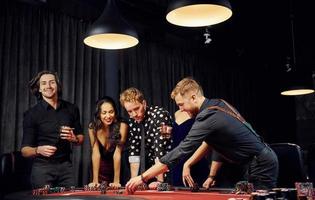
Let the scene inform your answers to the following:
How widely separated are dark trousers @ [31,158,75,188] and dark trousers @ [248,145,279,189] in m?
1.50

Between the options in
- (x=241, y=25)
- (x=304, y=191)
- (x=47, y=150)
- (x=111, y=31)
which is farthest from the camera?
(x=241, y=25)

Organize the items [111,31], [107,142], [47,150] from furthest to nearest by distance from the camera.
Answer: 1. [107,142]
2. [111,31]
3. [47,150]

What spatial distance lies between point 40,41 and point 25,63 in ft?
1.22

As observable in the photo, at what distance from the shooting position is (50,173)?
3.24 meters

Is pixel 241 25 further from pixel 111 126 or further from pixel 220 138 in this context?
pixel 220 138

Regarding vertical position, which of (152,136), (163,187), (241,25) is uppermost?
(241,25)

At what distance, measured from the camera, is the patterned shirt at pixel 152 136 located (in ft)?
11.5

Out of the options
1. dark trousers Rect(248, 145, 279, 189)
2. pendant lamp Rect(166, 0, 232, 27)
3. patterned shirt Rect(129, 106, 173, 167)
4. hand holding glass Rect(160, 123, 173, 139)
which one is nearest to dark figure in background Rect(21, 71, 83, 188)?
patterned shirt Rect(129, 106, 173, 167)

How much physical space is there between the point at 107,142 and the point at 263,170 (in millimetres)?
1505

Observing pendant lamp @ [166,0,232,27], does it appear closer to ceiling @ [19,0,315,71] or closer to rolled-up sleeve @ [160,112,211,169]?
rolled-up sleeve @ [160,112,211,169]

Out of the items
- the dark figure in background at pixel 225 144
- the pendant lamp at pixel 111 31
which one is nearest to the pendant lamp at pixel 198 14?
the pendant lamp at pixel 111 31

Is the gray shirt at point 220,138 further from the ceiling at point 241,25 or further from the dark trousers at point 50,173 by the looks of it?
the ceiling at point 241,25

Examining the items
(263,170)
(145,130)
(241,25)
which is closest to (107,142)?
(145,130)

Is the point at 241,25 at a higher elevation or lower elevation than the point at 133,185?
higher
